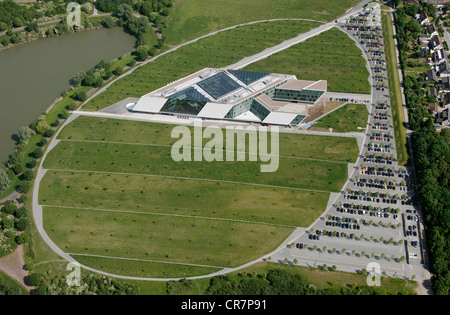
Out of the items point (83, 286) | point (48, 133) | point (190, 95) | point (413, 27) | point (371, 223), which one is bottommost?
point (83, 286)

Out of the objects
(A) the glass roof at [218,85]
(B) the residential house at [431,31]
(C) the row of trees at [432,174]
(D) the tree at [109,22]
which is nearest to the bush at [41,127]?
(A) the glass roof at [218,85]

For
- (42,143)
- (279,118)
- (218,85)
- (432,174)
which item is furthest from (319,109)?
(42,143)

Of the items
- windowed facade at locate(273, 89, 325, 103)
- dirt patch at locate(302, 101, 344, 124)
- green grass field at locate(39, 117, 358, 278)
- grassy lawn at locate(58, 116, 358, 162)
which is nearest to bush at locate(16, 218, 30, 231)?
green grass field at locate(39, 117, 358, 278)

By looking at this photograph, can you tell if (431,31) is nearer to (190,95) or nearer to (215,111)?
(215,111)

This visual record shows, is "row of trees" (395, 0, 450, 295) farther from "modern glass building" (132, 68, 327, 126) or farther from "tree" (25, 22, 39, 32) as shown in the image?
"tree" (25, 22, 39, 32)

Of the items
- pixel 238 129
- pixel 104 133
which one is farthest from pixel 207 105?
pixel 104 133

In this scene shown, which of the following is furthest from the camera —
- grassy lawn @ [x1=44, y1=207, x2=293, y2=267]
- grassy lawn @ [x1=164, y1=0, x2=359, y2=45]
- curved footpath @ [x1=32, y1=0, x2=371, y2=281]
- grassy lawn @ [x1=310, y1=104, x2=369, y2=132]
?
grassy lawn @ [x1=164, y1=0, x2=359, y2=45]
